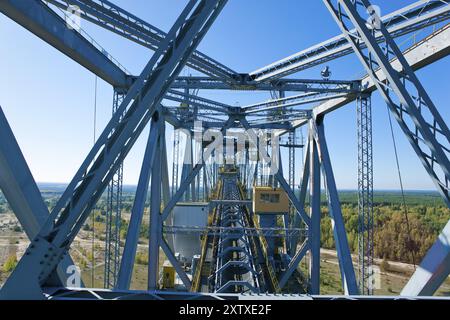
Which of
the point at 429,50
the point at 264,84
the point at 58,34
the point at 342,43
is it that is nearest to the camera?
the point at 58,34

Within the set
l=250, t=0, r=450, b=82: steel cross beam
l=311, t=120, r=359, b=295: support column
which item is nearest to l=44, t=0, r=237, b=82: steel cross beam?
l=250, t=0, r=450, b=82: steel cross beam

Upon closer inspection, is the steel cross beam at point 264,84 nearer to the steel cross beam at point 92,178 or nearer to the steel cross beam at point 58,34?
the steel cross beam at point 58,34

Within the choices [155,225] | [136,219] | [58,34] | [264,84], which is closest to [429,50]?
[264,84]

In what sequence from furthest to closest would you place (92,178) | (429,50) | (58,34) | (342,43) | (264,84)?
(264,84) < (342,43) < (429,50) < (58,34) < (92,178)

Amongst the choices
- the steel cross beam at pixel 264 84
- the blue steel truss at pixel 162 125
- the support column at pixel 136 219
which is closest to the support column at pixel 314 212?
the blue steel truss at pixel 162 125

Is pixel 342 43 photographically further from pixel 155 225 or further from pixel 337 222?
pixel 155 225

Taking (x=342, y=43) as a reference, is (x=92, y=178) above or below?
below
